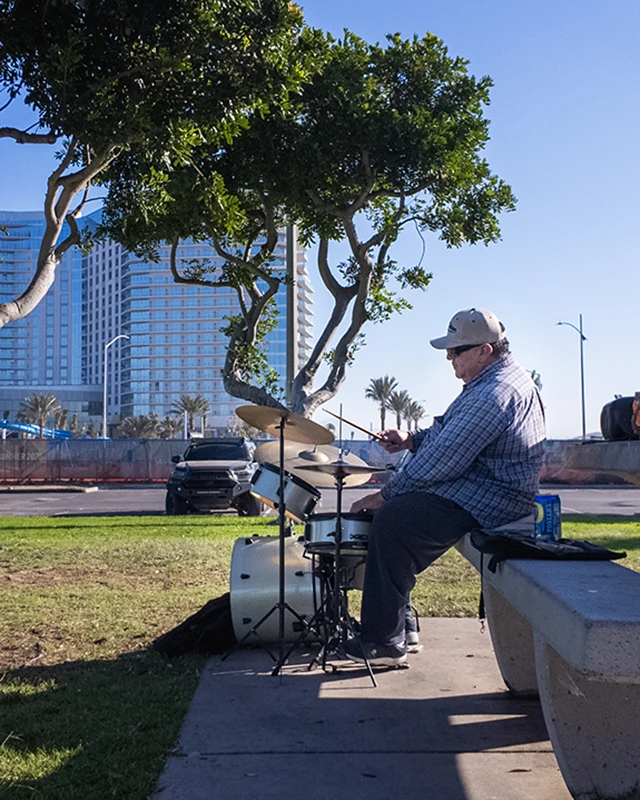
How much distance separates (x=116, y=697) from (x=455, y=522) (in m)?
1.86

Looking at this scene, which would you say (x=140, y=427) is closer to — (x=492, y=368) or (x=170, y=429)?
(x=170, y=429)

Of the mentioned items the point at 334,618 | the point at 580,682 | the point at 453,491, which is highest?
the point at 453,491

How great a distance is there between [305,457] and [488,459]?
134 cm

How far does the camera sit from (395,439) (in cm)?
528

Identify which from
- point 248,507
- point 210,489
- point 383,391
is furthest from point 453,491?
point 383,391

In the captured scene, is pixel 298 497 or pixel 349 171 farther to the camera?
pixel 349 171

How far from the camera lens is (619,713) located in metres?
3.07

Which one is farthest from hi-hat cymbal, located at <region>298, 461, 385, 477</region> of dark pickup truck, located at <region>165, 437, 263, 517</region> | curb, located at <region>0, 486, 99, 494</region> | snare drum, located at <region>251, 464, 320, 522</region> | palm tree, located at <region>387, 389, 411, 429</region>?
palm tree, located at <region>387, 389, 411, 429</region>

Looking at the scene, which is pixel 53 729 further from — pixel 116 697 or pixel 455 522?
pixel 455 522

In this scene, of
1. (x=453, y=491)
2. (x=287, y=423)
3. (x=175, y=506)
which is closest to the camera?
(x=453, y=491)

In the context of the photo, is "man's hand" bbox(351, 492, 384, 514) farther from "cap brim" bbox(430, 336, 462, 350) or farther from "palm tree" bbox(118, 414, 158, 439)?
"palm tree" bbox(118, 414, 158, 439)

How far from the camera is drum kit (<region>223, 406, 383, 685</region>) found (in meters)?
4.98

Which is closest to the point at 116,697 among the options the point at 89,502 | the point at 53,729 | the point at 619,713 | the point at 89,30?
the point at 53,729

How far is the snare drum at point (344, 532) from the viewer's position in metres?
4.94
